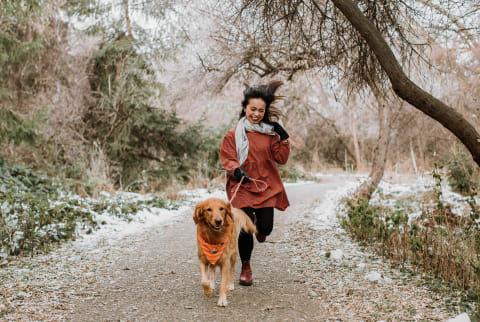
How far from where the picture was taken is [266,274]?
4.41 meters

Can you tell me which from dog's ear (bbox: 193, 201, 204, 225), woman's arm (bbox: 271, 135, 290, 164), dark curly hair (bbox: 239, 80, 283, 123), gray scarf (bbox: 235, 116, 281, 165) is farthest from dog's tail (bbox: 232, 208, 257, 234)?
dark curly hair (bbox: 239, 80, 283, 123)

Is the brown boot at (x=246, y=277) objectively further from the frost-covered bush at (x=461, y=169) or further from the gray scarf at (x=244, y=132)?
the frost-covered bush at (x=461, y=169)

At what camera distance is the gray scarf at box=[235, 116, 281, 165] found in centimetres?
389

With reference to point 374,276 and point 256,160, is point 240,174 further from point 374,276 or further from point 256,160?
point 374,276

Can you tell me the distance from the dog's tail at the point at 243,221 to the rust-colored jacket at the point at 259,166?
0.74 feet

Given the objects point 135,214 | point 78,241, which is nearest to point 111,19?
point 135,214

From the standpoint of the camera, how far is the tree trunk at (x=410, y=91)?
3.74 m

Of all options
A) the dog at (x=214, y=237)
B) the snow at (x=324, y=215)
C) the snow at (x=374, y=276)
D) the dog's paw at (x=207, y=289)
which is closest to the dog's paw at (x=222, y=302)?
the dog at (x=214, y=237)

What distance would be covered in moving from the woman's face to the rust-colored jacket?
0.51 feet

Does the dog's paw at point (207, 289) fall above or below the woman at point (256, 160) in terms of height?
below

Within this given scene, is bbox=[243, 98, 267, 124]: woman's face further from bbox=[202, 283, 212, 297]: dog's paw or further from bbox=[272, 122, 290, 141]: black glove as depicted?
bbox=[202, 283, 212, 297]: dog's paw

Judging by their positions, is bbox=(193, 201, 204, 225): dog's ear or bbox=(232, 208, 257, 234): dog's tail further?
bbox=(232, 208, 257, 234): dog's tail

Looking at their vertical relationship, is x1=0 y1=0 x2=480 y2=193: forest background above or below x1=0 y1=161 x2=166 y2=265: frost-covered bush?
above

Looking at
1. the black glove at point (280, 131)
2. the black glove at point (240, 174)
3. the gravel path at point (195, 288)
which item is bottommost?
the gravel path at point (195, 288)
